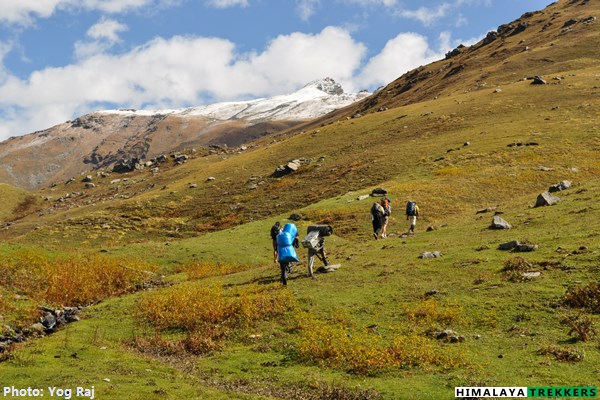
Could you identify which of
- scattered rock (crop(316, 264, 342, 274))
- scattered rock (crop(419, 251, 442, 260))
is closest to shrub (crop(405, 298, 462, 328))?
scattered rock (crop(419, 251, 442, 260))

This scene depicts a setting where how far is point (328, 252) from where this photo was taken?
32531mm

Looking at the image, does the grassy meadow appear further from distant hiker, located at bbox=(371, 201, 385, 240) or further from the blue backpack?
distant hiker, located at bbox=(371, 201, 385, 240)

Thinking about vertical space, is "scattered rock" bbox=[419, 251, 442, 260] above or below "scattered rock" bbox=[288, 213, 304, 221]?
below

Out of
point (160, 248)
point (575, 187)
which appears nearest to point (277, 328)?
point (160, 248)

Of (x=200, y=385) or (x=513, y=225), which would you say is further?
(x=513, y=225)

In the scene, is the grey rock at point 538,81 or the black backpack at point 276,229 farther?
the grey rock at point 538,81

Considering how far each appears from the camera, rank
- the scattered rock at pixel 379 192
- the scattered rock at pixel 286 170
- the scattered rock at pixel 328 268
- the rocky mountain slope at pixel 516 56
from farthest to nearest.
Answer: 1. the rocky mountain slope at pixel 516 56
2. the scattered rock at pixel 286 170
3. the scattered rock at pixel 379 192
4. the scattered rock at pixel 328 268

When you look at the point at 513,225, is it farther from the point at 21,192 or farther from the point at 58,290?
the point at 21,192

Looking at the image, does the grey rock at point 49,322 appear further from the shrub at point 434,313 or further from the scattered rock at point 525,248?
the scattered rock at point 525,248

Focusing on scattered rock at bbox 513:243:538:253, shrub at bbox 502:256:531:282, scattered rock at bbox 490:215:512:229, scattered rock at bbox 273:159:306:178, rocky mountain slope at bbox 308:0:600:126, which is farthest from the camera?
rocky mountain slope at bbox 308:0:600:126

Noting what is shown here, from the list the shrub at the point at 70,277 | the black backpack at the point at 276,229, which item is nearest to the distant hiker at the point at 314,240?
the black backpack at the point at 276,229

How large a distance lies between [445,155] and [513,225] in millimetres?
32076

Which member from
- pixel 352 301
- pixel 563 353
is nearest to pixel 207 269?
pixel 352 301

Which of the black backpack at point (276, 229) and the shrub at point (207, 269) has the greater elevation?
the black backpack at point (276, 229)
